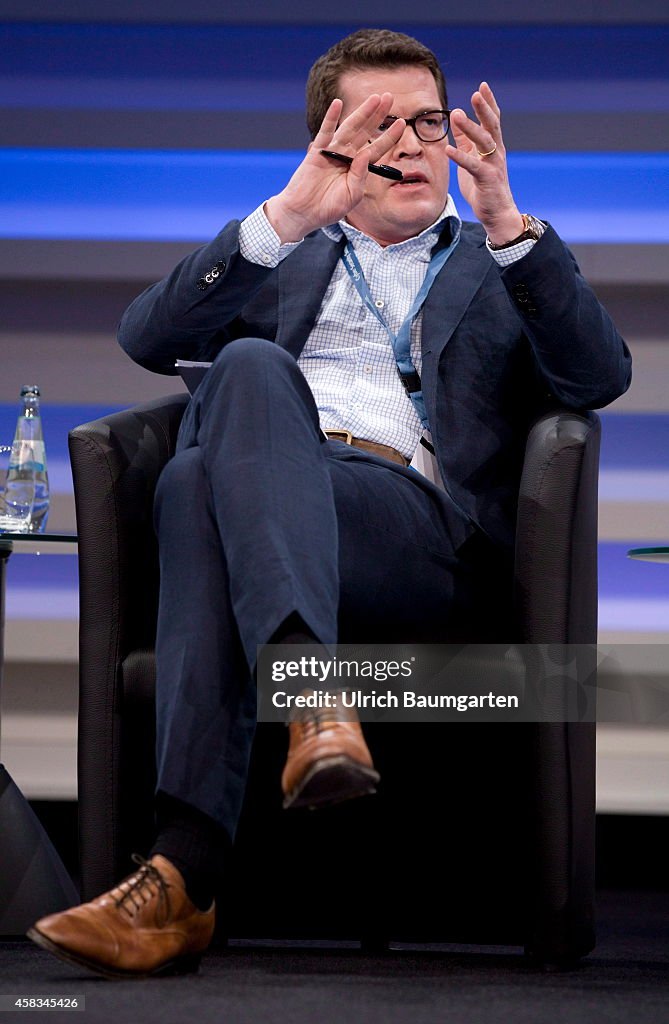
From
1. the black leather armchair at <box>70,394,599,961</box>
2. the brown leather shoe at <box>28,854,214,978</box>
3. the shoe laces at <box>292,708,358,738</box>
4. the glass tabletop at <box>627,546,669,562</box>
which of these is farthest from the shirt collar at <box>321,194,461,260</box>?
the brown leather shoe at <box>28,854,214,978</box>

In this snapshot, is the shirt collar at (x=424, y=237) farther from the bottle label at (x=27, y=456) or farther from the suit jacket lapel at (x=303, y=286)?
the bottle label at (x=27, y=456)

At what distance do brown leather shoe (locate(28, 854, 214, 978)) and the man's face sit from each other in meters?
1.10

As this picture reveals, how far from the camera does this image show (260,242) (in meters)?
1.62

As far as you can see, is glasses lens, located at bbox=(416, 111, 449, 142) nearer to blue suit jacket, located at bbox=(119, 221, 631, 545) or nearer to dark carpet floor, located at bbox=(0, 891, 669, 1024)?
blue suit jacket, located at bbox=(119, 221, 631, 545)

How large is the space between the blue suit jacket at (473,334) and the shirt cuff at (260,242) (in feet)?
0.04

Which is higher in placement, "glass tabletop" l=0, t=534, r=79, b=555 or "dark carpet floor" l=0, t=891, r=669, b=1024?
"glass tabletop" l=0, t=534, r=79, b=555

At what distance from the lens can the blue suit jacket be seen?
1627mm

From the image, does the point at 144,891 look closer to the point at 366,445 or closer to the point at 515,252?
the point at 366,445

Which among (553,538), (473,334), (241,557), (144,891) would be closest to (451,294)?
(473,334)

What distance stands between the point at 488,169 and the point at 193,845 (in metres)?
0.90

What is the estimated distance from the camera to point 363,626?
1.57m

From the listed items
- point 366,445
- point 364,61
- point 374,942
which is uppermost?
point 364,61

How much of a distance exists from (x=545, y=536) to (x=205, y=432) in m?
0.44

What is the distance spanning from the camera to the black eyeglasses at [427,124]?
1903 mm
